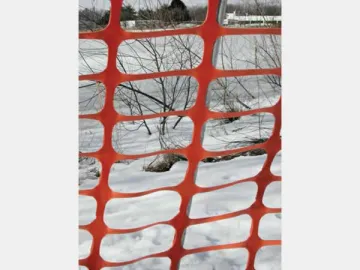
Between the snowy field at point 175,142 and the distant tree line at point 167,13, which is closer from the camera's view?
the distant tree line at point 167,13

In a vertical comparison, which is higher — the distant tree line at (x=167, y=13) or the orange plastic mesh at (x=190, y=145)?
the distant tree line at (x=167, y=13)

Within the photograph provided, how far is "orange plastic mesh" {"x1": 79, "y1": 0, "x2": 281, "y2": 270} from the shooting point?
238 centimetres

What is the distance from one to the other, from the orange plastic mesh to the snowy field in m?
0.02

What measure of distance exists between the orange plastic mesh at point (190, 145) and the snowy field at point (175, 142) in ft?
0.08

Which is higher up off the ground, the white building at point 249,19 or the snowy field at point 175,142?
the white building at point 249,19

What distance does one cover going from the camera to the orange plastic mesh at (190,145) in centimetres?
238

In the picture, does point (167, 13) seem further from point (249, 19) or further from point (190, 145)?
point (190, 145)

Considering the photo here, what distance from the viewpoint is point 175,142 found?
8.26ft

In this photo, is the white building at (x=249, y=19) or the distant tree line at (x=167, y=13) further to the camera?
the white building at (x=249, y=19)

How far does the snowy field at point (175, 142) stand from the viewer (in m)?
2.43

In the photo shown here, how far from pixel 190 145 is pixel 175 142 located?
0.07m

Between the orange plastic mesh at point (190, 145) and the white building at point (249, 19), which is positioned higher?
the white building at point (249, 19)

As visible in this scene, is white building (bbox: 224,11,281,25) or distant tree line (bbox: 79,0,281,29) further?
white building (bbox: 224,11,281,25)
